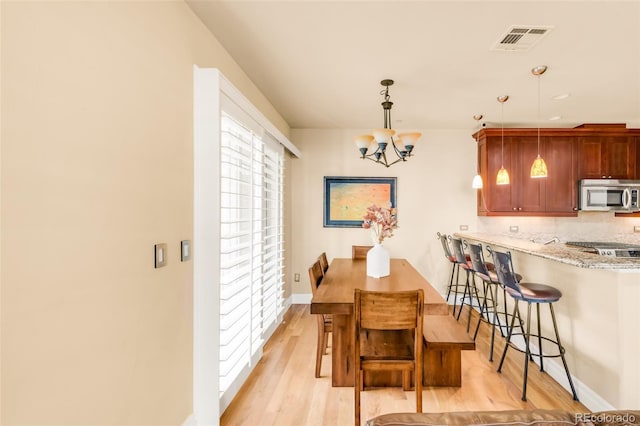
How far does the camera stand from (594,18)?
205 centimetres

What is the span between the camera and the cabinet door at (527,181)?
15.1ft

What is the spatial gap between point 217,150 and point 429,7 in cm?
150

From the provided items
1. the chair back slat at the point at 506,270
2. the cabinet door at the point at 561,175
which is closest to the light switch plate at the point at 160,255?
the chair back slat at the point at 506,270

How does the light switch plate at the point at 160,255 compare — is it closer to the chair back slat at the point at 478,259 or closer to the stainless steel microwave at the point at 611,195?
the chair back slat at the point at 478,259

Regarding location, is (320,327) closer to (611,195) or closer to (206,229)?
(206,229)

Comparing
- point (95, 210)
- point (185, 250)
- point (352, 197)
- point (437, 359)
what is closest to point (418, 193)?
point (352, 197)

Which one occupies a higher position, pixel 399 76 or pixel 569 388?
pixel 399 76

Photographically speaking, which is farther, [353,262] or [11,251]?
[353,262]

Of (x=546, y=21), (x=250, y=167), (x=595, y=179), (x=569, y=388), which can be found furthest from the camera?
(x=595, y=179)

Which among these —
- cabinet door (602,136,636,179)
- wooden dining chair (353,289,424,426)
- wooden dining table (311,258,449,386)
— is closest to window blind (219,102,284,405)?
wooden dining table (311,258,449,386)

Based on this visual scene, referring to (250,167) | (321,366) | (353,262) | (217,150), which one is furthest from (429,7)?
(321,366)

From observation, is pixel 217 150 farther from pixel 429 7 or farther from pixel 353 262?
pixel 353 262

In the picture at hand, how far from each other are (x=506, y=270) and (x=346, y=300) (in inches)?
52.8

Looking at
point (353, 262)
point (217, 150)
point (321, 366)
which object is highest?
point (217, 150)
